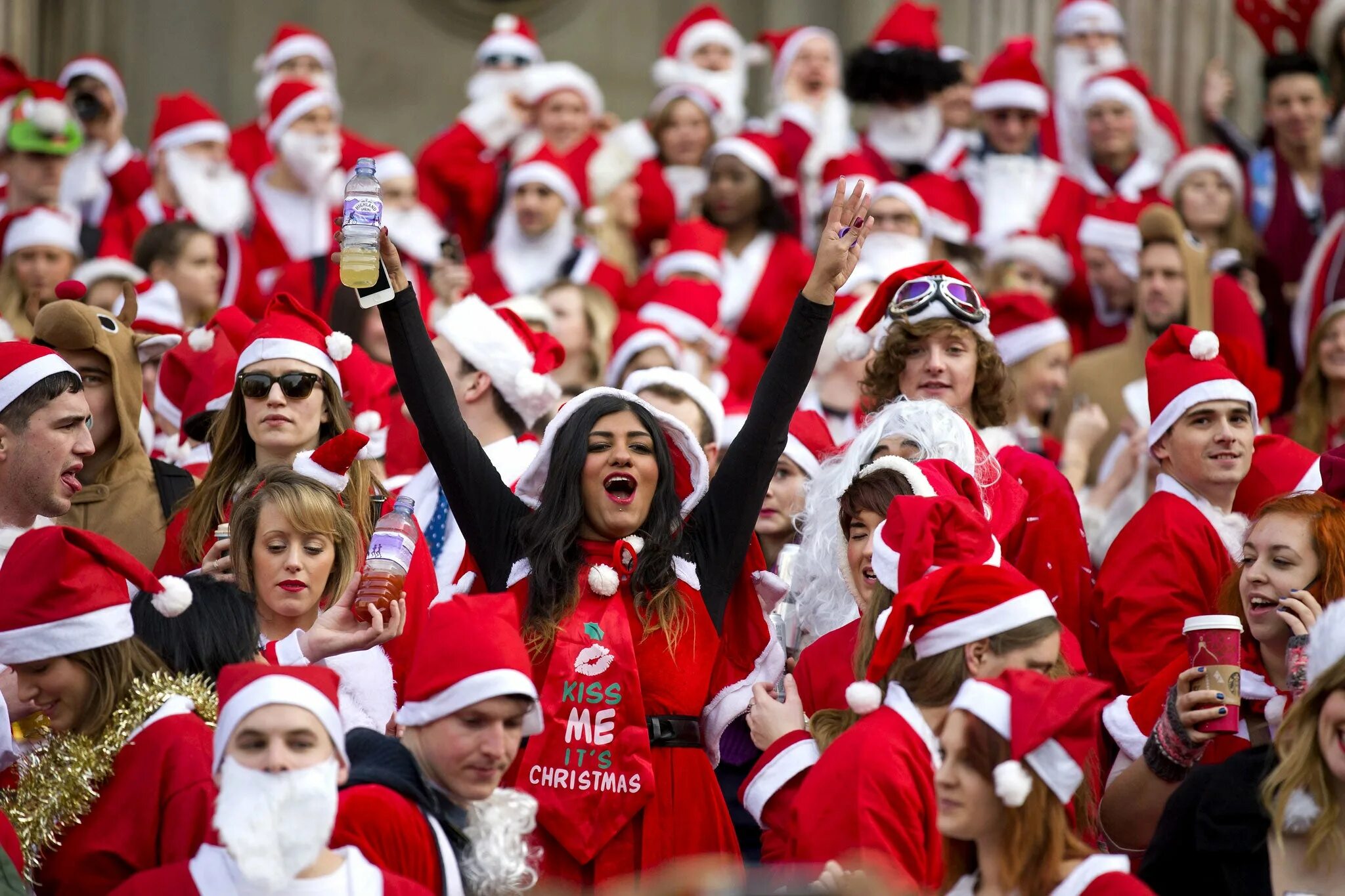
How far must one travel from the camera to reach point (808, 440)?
805 cm

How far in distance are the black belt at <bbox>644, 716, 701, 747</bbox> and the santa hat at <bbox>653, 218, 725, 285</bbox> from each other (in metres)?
5.40

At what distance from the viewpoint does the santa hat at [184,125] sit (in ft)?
41.0

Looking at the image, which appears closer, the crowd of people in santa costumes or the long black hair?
the crowd of people in santa costumes

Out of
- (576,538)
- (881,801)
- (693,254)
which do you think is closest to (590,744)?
Result: (576,538)

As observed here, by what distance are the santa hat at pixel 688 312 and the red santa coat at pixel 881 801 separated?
5.61m

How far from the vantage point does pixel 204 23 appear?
52.0 feet

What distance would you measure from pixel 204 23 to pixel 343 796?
12160 mm

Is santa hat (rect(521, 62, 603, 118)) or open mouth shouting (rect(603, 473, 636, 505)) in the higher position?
santa hat (rect(521, 62, 603, 118))

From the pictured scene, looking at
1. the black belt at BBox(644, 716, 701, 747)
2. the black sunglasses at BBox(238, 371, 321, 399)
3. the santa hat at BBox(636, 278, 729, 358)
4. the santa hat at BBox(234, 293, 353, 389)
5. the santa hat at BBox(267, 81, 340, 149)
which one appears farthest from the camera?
the santa hat at BBox(267, 81, 340, 149)

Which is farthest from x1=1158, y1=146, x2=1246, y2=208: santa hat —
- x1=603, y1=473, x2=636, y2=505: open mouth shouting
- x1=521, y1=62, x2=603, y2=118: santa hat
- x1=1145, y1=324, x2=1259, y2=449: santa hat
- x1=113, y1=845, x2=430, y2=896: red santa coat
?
x1=113, y1=845, x2=430, y2=896: red santa coat

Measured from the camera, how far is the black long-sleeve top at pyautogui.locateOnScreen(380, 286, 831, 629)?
5.96 metres

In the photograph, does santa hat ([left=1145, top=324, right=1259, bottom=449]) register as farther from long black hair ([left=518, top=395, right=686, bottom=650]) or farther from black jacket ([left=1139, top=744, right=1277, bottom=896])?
black jacket ([left=1139, top=744, right=1277, bottom=896])

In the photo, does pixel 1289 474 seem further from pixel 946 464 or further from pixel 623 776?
pixel 623 776

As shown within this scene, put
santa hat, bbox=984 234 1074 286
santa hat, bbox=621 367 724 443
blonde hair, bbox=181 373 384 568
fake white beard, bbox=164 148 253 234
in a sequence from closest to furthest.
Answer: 1. blonde hair, bbox=181 373 384 568
2. santa hat, bbox=621 367 724 443
3. santa hat, bbox=984 234 1074 286
4. fake white beard, bbox=164 148 253 234
